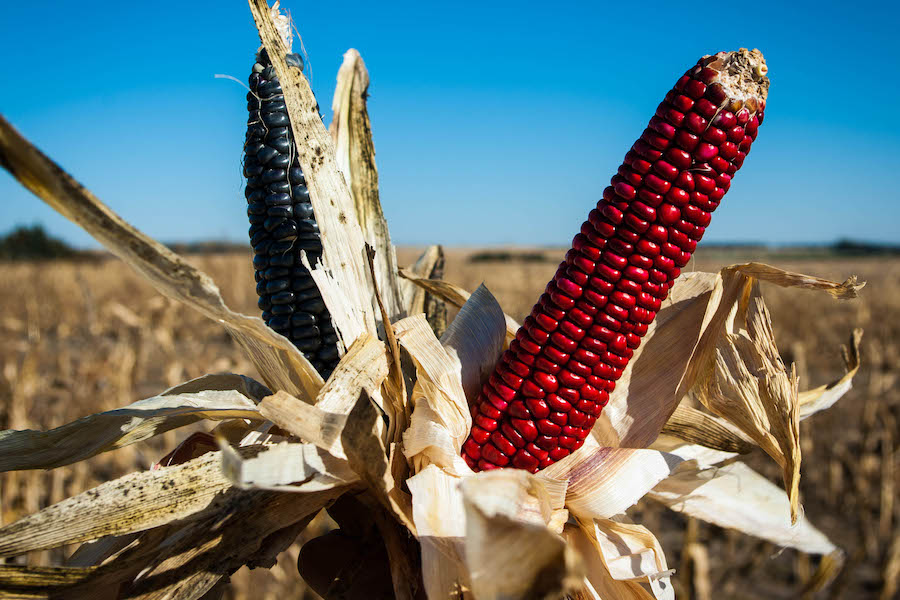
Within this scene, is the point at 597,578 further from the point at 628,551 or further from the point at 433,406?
the point at 433,406

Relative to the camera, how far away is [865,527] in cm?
561

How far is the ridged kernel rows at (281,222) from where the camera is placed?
56.1 inches

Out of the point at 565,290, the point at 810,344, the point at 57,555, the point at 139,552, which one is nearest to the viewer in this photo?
the point at 139,552

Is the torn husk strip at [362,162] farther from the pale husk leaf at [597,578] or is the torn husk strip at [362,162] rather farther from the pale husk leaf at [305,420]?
the pale husk leaf at [597,578]

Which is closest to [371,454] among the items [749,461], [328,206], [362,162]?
[328,206]

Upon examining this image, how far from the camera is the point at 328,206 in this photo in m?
1.38

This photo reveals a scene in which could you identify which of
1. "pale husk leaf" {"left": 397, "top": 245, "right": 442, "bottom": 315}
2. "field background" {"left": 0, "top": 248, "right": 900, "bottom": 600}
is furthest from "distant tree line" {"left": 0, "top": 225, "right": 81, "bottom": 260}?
"pale husk leaf" {"left": 397, "top": 245, "right": 442, "bottom": 315}

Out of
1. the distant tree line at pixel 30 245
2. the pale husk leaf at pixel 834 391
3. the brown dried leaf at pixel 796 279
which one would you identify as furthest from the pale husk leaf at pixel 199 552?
the distant tree line at pixel 30 245

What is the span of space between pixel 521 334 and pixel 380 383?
36 cm

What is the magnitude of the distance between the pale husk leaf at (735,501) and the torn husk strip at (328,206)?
896 mm

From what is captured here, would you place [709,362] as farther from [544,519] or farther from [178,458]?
[178,458]

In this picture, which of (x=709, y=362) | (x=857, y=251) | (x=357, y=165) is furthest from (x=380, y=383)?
(x=857, y=251)

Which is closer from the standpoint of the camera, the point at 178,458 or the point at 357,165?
the point at 178,458

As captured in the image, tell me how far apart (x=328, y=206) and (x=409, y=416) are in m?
0.52
